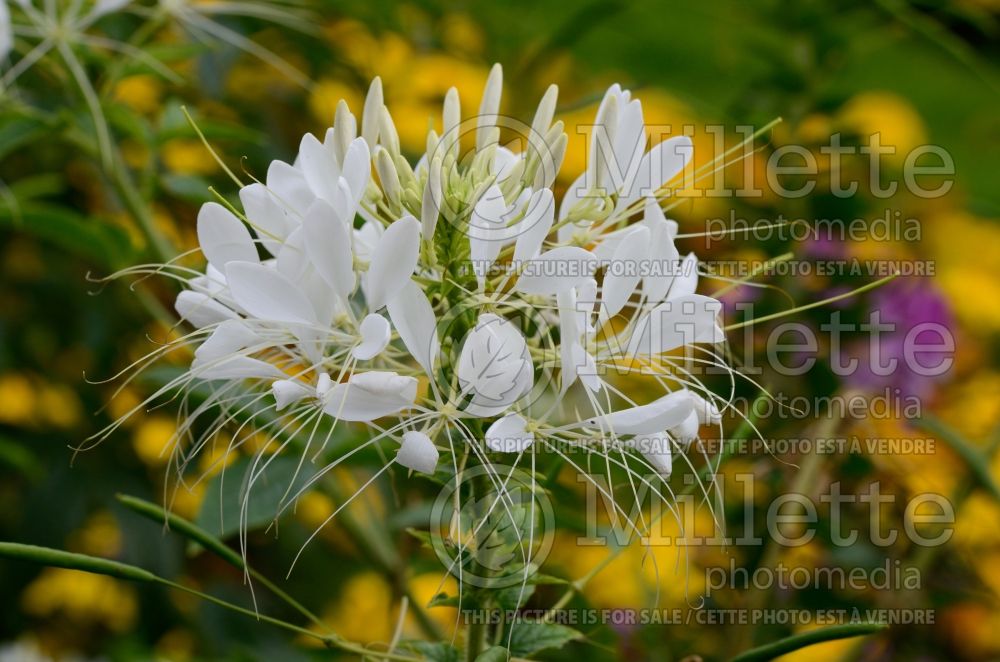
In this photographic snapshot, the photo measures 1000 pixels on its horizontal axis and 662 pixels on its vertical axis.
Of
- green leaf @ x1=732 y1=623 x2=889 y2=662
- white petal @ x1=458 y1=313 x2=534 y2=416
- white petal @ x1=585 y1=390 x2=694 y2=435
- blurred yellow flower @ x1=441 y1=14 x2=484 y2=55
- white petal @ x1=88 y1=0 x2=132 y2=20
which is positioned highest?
blurred yellow flower @ x1=441 y1=14 x2=484 y2=55

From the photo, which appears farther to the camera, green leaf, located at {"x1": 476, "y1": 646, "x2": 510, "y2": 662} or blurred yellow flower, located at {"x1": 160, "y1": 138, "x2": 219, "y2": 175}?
blurred yellow flower, located at {"x1": 160, "y1": 138, "x2": 219, "y2": 175}

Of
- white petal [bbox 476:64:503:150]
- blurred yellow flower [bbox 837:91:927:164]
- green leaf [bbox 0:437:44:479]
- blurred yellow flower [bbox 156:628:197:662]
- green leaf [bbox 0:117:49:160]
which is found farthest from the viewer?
blurred yellow flower [bbox 837:91:927:164]

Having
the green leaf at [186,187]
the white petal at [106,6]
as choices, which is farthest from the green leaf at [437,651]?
the white petal at [106,6]

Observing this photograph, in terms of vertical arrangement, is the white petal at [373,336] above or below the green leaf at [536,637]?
above

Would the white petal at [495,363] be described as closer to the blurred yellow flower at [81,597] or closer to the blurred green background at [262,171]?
the blurred green background at [262,171]

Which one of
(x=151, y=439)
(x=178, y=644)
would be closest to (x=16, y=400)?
(x=151, y=439)

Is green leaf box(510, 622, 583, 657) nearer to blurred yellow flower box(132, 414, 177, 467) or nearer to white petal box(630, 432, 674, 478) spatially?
white petal box(630, 432, 674, 478)

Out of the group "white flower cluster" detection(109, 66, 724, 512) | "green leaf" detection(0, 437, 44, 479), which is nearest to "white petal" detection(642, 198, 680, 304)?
"white flower cluster" detection(109, 66, 724, 512)

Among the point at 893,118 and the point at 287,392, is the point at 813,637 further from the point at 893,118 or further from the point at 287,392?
the point at 893,118
